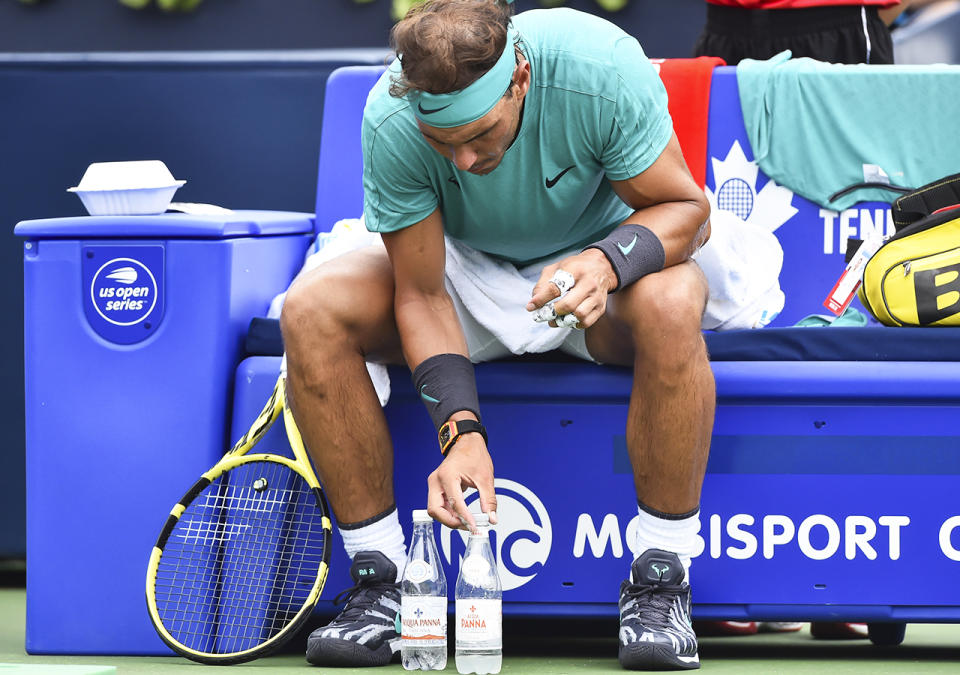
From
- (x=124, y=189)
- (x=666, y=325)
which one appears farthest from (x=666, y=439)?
(x=124, y=189)

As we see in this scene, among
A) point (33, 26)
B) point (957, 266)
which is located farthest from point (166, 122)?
point (957, 266)

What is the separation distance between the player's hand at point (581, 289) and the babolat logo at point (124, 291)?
828mm

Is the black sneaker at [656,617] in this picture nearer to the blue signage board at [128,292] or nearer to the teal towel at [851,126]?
the blue signage board at [128,292]

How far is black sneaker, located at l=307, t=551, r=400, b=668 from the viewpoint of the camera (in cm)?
Answer: 239

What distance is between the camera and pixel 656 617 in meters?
2.35

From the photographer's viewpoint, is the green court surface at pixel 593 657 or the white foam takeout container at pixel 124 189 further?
the white foam takeout container at pixel 124 189

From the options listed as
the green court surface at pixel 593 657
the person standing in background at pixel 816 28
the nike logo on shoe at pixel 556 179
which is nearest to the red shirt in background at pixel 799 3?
the person standing in background at pixel 816 28

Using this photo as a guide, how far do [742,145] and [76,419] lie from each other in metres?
1.57

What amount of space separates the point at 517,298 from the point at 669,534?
1.64 feet

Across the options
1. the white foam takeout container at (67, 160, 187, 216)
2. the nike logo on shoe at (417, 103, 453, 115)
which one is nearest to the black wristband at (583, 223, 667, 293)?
the nike logo on shoe at (417, 103, 453, 115)

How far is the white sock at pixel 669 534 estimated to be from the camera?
7.98 ft

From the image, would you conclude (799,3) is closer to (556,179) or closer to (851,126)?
(851,126)

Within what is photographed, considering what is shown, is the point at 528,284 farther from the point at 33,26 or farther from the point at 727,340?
the point at 33,26

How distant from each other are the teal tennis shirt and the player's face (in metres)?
0.06
